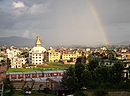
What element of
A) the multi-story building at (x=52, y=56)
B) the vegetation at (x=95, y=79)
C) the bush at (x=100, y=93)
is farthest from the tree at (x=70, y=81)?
the multi-story building at (x=52, y=56)

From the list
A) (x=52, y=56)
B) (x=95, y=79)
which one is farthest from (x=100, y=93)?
(x=52, y=56)

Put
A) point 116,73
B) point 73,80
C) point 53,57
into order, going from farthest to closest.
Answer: point 53,57 → point 116,73 → point 73,80

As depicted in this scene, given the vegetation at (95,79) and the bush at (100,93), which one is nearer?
the bush at (100,93)

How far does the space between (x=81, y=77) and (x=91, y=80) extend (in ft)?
2.72

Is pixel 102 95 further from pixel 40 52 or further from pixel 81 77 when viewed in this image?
pixel 40 52

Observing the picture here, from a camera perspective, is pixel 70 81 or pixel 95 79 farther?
pixel 95 79

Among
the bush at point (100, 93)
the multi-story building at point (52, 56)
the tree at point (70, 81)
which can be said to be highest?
the multi-story building at point (52, 56)

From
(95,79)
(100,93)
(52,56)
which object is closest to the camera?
(100,93)

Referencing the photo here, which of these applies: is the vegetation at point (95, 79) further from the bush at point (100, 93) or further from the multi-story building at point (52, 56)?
the multi-story building at point (52, 56)

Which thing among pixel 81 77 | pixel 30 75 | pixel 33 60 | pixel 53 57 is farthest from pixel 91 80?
pixel 53 57

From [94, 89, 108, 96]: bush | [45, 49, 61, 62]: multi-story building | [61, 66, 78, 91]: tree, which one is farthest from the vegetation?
[45, 49, 61, 62]: multi-story building

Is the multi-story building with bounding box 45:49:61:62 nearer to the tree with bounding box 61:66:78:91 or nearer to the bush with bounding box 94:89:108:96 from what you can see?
the tree with bounding box 61:66:78:91

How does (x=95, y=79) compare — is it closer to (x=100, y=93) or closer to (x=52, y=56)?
(x=100, y=93)

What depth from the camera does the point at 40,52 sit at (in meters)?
69.9
